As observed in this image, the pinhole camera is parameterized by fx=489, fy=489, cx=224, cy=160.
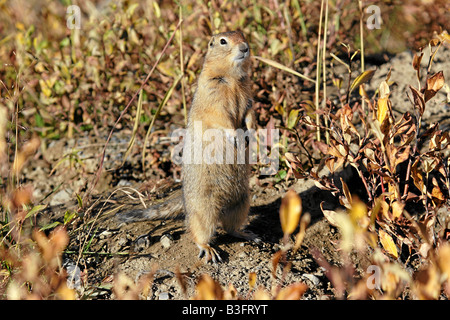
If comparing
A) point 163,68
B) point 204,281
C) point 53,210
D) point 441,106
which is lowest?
point 53,210

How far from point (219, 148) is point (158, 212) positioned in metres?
0.75

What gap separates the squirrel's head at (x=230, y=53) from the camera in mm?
3609

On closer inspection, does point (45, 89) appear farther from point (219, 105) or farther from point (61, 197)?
point (219, 105)

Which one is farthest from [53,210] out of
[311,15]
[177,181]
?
[311,15]

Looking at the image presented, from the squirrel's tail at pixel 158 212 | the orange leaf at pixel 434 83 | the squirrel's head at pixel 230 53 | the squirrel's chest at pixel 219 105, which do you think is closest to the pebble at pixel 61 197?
the squirrel's tail at pixel 158 212

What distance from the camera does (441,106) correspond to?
462 cm

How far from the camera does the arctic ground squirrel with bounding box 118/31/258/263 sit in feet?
11.7

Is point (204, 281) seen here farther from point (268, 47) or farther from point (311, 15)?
point (311, 15)

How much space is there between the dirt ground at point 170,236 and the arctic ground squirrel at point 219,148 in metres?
0.19

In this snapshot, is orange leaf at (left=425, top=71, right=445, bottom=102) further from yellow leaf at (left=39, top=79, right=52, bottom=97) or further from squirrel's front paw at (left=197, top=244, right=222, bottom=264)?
yellow leaf at (left=39, top=79, right=52, bottom=97)

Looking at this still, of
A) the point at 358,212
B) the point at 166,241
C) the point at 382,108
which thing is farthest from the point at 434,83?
the point at 166,241

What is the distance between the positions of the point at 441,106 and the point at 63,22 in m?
4.49

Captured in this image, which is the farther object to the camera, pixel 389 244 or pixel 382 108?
pixel 382 108

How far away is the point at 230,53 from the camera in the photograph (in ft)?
A: 12.0
